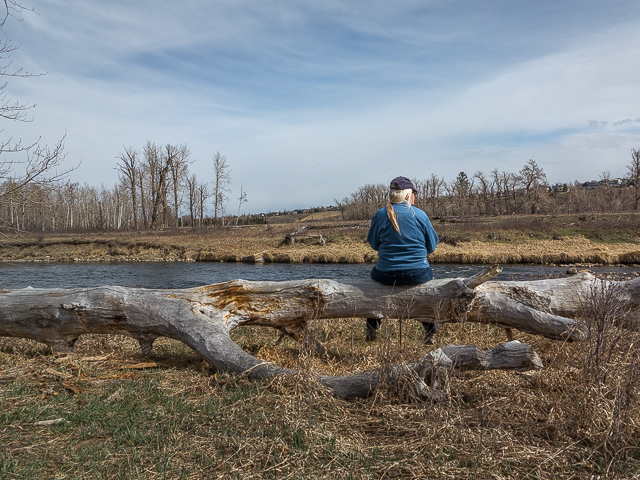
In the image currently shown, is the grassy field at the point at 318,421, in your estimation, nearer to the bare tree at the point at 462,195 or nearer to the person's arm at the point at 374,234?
the person's arm at the point at 374,234

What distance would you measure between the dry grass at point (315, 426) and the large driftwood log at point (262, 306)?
85 centimetres

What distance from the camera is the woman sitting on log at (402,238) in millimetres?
5328

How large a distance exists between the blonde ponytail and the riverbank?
20.2 m

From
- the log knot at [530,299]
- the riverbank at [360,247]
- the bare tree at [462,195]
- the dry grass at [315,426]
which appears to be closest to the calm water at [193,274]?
the riverbank at [360,247]

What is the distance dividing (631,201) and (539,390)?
2519 inches

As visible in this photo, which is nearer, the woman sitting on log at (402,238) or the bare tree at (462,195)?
the woman sitting on log at (402,238)

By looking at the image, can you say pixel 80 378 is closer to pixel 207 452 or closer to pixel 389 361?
pixel 207 452

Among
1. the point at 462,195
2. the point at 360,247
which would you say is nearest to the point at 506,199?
the point at 462,195

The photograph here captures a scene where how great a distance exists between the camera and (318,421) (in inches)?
135

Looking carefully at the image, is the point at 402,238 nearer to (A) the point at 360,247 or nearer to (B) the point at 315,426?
(B) the point at 315,426

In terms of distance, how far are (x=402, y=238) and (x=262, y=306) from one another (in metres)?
2.08

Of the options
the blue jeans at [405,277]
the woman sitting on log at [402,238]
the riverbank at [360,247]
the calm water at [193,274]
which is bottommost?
the calm water at [193,274]

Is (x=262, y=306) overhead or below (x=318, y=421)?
overhead

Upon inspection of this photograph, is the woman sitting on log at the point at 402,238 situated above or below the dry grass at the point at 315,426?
above
